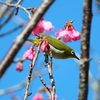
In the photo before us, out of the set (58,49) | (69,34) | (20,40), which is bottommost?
(20,40)

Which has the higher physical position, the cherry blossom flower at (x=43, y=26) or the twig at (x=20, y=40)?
the cherry blossom flower at (x=43, y=26)

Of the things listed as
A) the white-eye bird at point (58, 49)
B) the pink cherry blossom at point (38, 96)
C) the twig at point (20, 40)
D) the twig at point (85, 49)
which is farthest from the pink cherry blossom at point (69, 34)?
the pink cherry blossom at point (38, 96)

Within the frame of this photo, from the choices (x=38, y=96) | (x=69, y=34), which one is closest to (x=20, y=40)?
(x=69, y=34)

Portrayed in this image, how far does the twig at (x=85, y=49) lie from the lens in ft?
2.57

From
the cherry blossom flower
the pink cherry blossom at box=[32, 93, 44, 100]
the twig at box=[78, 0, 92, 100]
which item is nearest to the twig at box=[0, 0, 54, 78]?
the twig at box=[78, 0, 92, 100]

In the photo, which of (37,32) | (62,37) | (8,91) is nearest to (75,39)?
(62,37)

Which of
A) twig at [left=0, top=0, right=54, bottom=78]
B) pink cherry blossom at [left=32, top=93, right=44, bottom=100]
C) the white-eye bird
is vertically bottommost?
twig at [left=0, top=0, right=54, bottom=78]

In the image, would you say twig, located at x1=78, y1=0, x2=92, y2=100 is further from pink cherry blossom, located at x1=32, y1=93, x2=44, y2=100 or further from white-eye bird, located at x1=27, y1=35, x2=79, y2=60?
pink cherry blossom, located at x1=32, y1=93, x2=44, y2=100

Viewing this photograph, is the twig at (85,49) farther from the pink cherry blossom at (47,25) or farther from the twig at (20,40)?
the pink cherry blossom at (47,25)

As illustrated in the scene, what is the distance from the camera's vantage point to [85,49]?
31.1 inches

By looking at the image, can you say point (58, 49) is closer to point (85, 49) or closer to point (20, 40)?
point (85, 49)

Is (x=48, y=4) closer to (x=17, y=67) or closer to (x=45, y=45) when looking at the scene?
(x=45, y=45)

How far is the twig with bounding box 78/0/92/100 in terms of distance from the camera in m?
0.78

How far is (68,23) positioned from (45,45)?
42cm
